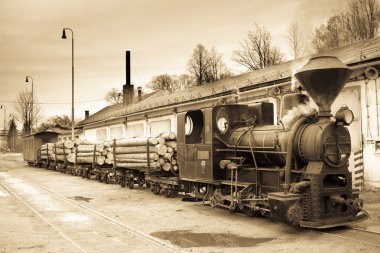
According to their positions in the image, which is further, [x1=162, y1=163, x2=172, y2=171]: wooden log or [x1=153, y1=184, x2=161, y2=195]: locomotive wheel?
[x1=153, y1=184, x2=161, y2=195]: locomotive wheel

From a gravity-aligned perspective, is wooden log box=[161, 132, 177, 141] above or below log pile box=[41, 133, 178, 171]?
above

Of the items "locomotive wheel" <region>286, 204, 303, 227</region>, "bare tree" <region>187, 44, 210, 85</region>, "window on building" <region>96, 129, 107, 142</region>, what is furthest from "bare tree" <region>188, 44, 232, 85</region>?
"locomotive wheel" <region>286, 204, 303, 227</region>

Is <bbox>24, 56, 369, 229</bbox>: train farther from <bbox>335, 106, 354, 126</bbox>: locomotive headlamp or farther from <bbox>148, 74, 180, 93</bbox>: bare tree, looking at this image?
<bbox>148, 74, 180, 93</bbox>: bare tree

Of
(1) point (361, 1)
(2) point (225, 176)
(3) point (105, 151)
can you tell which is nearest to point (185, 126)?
(2) point (225, 176)

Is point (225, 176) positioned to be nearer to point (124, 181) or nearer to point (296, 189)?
point (296, 189)

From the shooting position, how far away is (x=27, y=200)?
13.4 meters

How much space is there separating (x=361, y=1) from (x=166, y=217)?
1891 centimetres

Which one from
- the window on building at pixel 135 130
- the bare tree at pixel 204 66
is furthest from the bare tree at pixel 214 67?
the window on building at pixel 135 130

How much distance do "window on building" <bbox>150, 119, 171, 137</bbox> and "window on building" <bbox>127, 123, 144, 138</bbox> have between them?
6.38 feet

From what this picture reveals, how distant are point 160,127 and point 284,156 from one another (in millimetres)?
18397

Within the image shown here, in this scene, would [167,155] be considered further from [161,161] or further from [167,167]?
[167,167]

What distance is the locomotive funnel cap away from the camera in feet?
25.1

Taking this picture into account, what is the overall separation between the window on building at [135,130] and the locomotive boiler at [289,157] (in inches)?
738

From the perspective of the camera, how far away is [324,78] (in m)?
7.73
